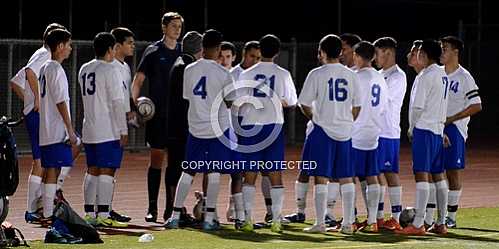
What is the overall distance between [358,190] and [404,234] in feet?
16.7

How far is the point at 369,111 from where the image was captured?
15.0 metres

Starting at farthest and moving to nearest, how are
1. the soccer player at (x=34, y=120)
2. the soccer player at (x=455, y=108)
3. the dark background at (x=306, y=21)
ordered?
1. the dark background at (x=306, y=21)
2. the soccer player at (x=455, y=108)
3. the soccer player at (x=34, y=120)

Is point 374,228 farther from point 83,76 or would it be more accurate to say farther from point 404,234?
point 83,76

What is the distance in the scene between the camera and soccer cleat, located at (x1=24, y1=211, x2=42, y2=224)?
15375 millimetres

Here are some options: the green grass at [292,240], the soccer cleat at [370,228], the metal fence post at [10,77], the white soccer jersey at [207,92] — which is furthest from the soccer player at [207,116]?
the metal fence post at [10,77]

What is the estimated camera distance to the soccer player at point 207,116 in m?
14.8

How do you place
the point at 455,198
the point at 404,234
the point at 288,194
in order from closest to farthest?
the point at 404,234, the point at 455,198, the point at 288,194

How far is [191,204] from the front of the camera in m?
17.8

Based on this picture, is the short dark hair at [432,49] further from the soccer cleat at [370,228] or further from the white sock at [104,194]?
the white sock at [104,194]

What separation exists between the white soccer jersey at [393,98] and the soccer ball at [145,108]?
276 centimetres

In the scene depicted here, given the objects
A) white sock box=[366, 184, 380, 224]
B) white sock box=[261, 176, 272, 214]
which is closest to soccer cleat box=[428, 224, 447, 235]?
white sock box=[366, 184, 380, 224]

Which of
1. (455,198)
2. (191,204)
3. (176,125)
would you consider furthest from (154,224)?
(455,198)

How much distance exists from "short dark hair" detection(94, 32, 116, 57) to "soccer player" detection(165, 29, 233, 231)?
0.95 m

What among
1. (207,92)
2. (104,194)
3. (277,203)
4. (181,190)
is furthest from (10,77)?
(277,203)
